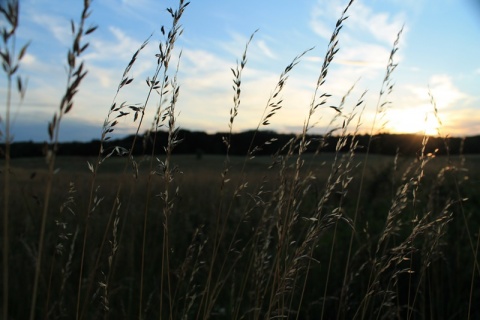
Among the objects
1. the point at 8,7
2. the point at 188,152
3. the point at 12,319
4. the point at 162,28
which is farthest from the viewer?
the point at 188,152

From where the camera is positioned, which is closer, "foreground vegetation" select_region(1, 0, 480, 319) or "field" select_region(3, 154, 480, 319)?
"foreground vegetation" select_region(1, 0, 480, 319)

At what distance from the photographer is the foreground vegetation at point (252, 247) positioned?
159cm

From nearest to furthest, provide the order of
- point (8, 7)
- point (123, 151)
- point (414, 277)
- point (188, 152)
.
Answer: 1. point (8, 7)
2. point (123, 151)
3. point (414, 277)
4. point (188, 152)

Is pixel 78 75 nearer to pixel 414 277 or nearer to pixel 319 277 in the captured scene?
pixel 319 277

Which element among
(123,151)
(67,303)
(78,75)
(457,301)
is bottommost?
(67,303)

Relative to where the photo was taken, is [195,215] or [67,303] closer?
[67,303]

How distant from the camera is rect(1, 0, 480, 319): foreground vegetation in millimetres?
1590

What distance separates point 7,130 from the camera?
86 cm

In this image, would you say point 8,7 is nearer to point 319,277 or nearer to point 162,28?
point 162,28

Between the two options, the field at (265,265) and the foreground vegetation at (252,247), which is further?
the field at (265,265)

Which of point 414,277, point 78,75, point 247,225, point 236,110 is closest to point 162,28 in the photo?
point 236,110

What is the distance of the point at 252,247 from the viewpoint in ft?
7.08

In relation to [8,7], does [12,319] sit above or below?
below

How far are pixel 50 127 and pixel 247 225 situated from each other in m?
5.38
